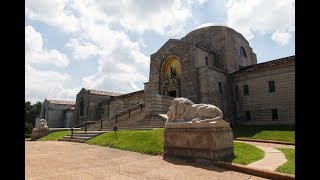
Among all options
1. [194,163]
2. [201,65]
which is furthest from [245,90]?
[194,163]

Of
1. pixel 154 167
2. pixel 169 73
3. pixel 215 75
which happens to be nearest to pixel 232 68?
pixel 215 75

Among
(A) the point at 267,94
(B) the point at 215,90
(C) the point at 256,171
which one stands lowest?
(C) the point at 256,171

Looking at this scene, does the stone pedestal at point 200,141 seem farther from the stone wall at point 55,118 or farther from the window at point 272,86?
the stone wall at point 55,118

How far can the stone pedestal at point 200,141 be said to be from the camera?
8.16m

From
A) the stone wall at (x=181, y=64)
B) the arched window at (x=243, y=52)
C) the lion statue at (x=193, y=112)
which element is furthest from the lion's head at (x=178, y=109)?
the arched window at (x=243, y=52)

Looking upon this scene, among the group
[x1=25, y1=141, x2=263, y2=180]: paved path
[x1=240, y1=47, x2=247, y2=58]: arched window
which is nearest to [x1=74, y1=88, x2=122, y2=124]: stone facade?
[x1=240, y1=47, x2=247, y2=58]: arched window

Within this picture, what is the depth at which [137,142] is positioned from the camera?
11703 mm

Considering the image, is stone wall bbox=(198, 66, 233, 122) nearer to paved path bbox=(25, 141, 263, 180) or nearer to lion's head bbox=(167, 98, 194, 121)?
lion's head bbox=(167, 98, 194, 121)

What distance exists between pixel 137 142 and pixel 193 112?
370 centimetres

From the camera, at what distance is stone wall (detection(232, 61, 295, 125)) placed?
21422 mm

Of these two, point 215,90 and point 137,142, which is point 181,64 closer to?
point 215,90

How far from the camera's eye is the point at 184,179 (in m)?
6.28
